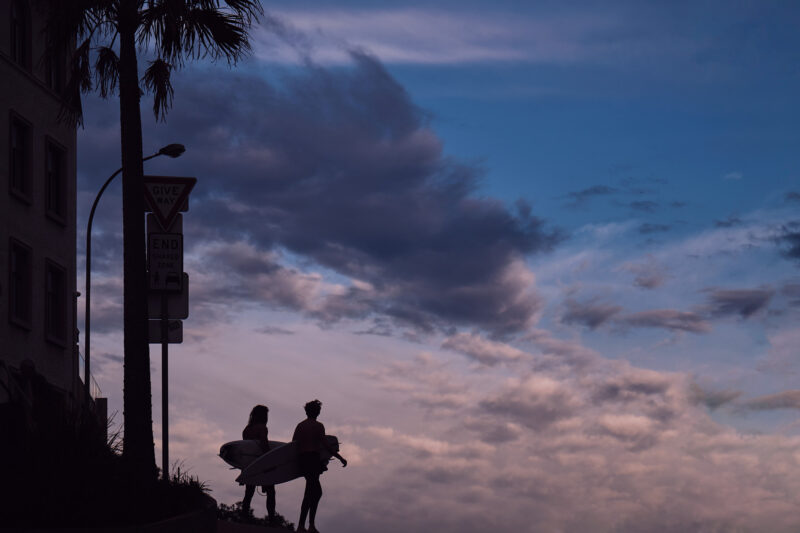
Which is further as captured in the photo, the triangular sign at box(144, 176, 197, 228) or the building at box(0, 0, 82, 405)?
the building at box(0, 0, 82, 405)

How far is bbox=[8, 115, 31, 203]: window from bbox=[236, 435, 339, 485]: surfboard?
56.4ft

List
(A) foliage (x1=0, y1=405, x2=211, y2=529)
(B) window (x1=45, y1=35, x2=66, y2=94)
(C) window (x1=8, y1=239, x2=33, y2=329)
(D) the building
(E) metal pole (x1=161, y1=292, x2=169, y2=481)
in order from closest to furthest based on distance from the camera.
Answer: (A) foliage (x1=0, y1=405, x2=211, y2=529) → (E) metal pole (x1=161, y1=292, x2=169, y2=481) → (D) the building → (C) window (x1=8, y1=239, x2=33, y2=329) → (B) window (x1=45, y1=35, x2=66, y2=94)

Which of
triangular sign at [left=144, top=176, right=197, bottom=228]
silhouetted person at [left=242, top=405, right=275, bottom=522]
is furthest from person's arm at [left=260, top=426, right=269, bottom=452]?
triangular sign at [left=144, top=176, right=197, bottom=228]

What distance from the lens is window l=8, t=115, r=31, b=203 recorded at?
32.4m

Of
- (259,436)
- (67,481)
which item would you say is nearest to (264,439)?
(259,436)

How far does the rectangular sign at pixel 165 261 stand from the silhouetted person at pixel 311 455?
9.41ft

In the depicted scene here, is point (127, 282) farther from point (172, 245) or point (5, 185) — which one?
point (5, 185)

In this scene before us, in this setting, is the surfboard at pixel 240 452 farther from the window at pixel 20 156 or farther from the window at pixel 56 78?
the window at pixel 56 78

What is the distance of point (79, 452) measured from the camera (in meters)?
13.4

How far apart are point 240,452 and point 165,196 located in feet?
16.1

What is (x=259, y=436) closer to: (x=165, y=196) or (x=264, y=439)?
(x=264, y=439)

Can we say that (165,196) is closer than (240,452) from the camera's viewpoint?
Yes

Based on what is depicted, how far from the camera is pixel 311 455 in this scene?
645 inches

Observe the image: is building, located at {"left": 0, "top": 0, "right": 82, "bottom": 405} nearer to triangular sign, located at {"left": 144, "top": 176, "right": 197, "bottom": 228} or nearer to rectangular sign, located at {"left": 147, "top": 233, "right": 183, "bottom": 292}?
triangular sign, located at {"left": 144, "top": 176, "right": 197, "bottom": 228}
